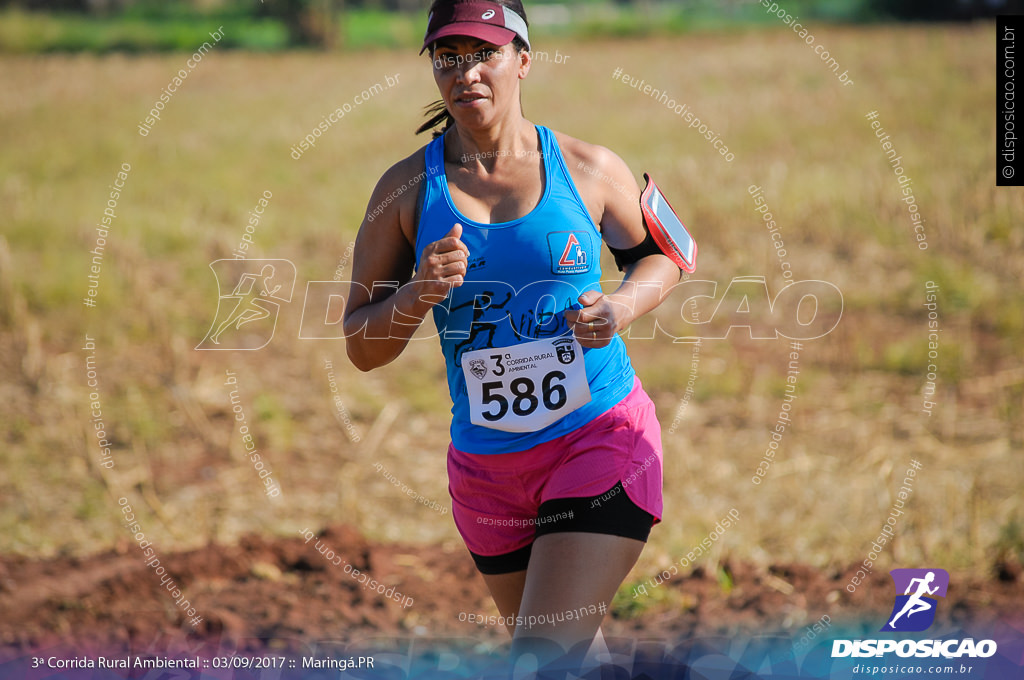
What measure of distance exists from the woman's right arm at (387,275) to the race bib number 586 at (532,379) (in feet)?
0.82

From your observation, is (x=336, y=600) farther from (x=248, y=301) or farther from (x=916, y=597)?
(x=248, y=301)

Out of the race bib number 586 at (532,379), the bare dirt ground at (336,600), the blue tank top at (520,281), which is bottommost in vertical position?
the bare dirt ground at (336,600)

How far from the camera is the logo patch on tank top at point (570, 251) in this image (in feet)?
8.39

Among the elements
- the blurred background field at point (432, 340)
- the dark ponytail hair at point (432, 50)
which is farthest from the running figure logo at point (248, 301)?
the dark ponytail hair at point (432, 50)

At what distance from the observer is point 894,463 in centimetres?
539

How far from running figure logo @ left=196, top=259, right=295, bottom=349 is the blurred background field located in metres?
0.13

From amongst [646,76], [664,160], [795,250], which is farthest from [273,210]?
[646,76]

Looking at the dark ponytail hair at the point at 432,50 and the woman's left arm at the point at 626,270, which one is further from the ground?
the dark ponytail hair at the point at 432,50

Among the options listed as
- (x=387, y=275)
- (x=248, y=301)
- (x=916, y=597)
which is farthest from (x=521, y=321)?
(x=248, y=301)

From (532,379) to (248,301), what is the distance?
6.55m

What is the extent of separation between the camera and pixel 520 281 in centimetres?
256

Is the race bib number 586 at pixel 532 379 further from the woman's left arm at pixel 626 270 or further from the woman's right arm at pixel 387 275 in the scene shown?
the woman's right arm at pixel 387 275

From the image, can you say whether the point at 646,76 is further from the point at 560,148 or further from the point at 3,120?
the point at 560,148

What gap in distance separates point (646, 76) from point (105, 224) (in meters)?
9.60
